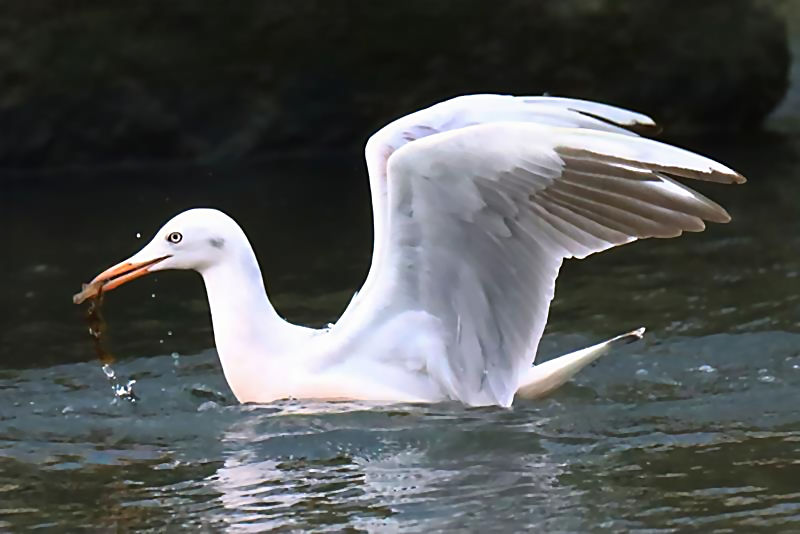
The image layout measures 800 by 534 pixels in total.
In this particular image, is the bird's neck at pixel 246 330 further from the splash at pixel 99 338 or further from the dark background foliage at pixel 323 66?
→ the dark background foliage at pixel 323 66

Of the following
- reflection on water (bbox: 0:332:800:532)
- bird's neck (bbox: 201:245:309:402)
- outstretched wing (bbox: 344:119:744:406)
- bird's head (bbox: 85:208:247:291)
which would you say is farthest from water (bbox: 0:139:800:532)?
bird's head (bbox: 85:208:247:291)

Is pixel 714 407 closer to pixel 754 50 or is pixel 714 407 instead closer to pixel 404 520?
pixel 404 520

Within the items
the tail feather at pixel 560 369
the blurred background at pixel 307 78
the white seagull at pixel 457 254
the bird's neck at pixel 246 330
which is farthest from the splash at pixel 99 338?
the blurred background at pixel 307 78

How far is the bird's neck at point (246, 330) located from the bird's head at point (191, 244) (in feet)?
0.15

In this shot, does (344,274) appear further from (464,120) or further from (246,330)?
(246,330)

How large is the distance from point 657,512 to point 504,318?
1527mm

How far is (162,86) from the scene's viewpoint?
11.8 metres

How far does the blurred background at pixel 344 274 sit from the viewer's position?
4.58 metres

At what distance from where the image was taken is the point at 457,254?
18.0 ft

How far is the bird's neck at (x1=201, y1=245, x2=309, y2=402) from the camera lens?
5582 mm

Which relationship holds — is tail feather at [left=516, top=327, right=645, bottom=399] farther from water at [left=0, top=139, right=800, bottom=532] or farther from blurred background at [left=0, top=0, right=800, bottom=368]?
blurred background at [left=0, top=0, right=800, bottom=368]

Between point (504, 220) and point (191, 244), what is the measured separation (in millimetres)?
1097

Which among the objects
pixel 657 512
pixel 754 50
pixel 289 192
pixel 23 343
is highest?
pixel 754 50

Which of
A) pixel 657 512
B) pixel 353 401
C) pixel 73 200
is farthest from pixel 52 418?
pixel 73 200
